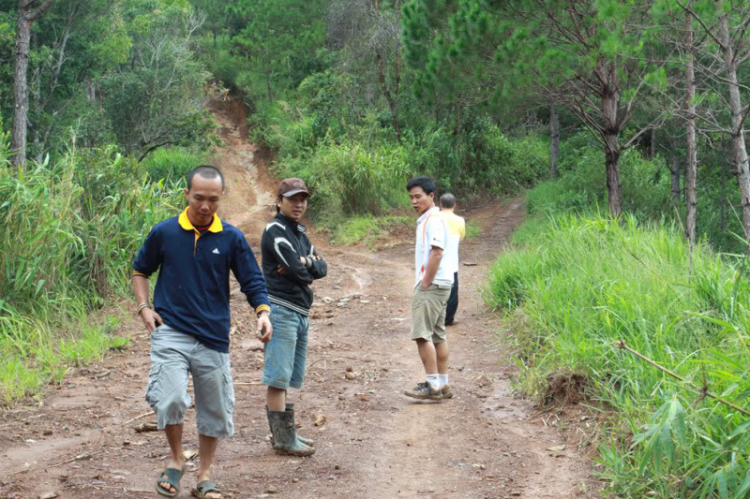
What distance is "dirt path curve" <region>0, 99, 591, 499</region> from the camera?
4.26 metres

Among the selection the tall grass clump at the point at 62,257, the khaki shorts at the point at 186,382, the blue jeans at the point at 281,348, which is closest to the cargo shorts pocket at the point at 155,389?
the khaki shorts at the point at 186,382

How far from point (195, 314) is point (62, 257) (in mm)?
4679

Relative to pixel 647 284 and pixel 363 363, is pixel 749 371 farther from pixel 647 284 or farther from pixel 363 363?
pixel 363 363

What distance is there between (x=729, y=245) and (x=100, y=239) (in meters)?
21.2

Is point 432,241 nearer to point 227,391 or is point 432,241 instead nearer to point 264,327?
point 264,327

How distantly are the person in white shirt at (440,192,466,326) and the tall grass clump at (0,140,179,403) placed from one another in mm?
3410

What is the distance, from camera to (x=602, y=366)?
5.41 metres

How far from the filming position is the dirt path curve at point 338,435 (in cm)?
426

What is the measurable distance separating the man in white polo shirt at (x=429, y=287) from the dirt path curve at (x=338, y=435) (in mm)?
181

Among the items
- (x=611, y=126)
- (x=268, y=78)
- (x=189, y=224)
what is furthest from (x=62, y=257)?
(x=268, y=78)

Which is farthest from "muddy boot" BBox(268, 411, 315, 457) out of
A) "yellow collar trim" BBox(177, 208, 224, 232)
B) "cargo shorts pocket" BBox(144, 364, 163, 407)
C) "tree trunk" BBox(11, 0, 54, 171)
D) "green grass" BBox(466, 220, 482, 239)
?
"green grass" BBox(466, 220, 482, 239)

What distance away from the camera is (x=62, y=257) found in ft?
26.0

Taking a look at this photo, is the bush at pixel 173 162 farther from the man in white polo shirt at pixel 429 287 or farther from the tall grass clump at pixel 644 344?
the man in white polo shirt at pixel 429 287

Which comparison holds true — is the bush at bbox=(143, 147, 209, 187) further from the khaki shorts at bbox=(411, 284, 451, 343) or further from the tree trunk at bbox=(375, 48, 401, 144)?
the khaki shorts at bbox=(411, 284, 451, 343)
